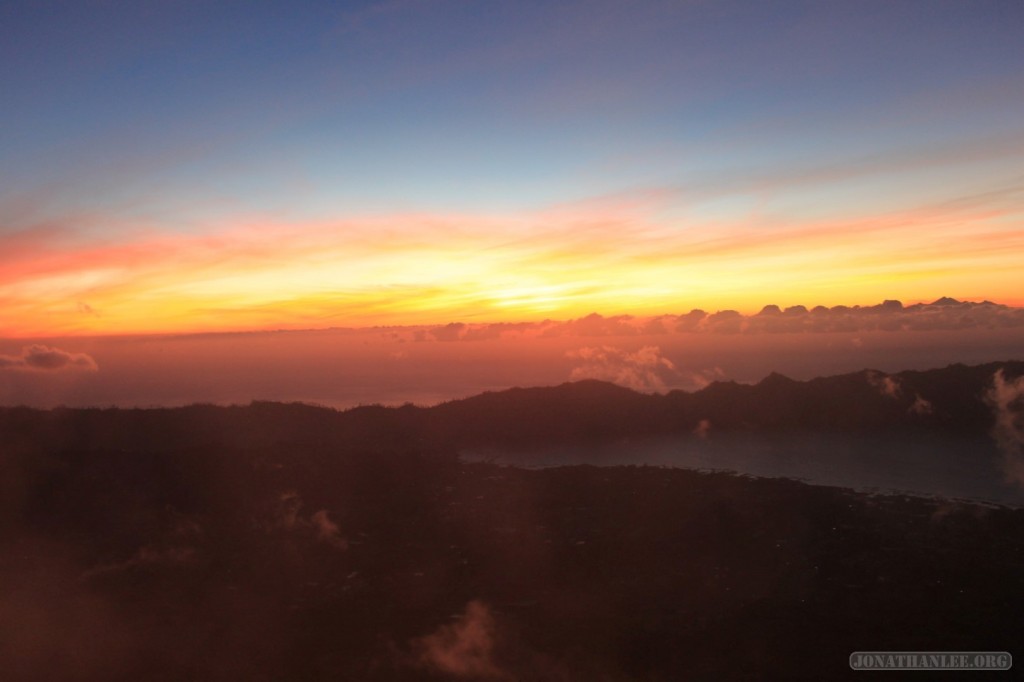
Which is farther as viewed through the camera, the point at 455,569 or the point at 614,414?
the point at 614,414

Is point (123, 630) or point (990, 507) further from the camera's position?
point (990, 507)

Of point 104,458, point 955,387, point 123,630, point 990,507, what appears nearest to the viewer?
point 123,630

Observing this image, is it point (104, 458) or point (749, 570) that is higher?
point (104, 458)

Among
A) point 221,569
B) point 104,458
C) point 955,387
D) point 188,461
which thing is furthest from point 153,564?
point 955,387

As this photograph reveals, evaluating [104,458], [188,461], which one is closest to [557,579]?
[188,461]

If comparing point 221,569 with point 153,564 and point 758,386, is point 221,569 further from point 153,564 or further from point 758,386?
point 758,386

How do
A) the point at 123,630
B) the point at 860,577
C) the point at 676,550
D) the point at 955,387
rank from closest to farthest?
1. the point at 123,630
2. the point at 860,577
3. the point at 676,550
4. the point at 955,387

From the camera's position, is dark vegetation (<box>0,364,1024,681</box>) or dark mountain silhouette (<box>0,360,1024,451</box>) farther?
dark mountain silhouette (<box>0,360,1024,451</box>)

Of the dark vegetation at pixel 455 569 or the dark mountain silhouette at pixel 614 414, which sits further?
the dark mountain silhouette at pixel 614 414
